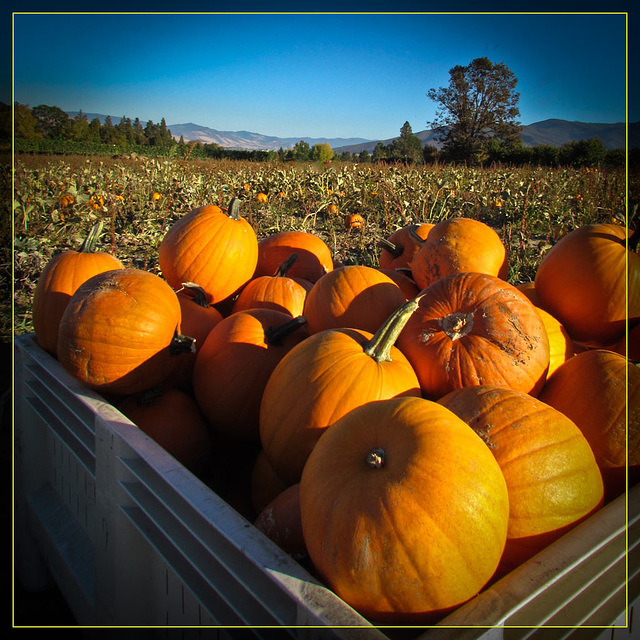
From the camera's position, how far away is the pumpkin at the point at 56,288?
202 cm

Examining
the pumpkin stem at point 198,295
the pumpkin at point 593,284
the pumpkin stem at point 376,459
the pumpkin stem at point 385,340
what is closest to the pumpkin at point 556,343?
the pumpkin at point 593,284

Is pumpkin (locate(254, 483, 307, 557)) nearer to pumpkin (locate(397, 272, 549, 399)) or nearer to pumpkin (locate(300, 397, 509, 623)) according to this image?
pumpkin (locate(300, 397, 509, 623))

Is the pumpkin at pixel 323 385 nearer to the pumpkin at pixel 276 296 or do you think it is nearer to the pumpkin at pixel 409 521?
the pumpkin at pixel 409 521

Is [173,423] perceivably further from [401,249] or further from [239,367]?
[401,249]

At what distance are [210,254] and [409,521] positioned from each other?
72.2 inches

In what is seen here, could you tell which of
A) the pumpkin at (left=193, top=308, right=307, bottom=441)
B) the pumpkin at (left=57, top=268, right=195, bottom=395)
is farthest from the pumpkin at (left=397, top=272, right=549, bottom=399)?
the pumpkin at (left=57, top=268, right=195, bottom=395)

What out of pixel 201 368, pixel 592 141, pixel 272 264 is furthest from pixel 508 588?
pixel 592 141

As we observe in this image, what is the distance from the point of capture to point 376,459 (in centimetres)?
99

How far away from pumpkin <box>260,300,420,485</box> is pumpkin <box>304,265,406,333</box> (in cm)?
36

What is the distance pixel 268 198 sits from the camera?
10.5 metres

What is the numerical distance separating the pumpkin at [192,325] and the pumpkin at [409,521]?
116 centimetres

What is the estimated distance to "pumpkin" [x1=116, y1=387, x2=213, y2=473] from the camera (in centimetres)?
180

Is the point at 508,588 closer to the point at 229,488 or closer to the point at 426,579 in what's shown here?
the point at 426,579

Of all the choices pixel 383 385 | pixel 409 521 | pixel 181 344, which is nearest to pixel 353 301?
pixel 383 385
